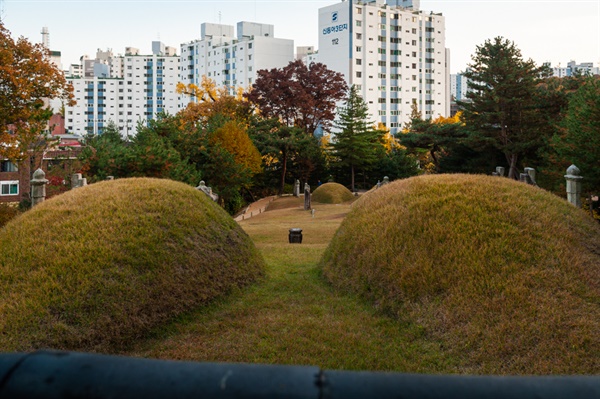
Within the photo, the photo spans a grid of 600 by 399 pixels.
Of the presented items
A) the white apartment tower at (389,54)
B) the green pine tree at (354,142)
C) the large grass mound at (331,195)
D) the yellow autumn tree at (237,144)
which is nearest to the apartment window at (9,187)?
the yellow autumn tree at (237,144)

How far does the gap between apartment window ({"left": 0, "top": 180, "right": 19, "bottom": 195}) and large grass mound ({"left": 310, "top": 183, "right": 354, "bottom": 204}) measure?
27095 mm

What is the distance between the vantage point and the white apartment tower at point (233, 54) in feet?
293

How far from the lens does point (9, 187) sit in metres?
47.3

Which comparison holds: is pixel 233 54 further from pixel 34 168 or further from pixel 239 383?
pixel 239 383

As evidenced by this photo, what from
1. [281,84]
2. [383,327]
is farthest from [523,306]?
[281,84]

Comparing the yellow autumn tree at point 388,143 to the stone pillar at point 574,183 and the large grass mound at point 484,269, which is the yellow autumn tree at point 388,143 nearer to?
the stone pillar at point 574,183

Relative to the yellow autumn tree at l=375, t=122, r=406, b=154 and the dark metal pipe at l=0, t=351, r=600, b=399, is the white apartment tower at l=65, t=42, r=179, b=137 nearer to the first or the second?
the yellow autumn tree at l=375, t=122, r=406, b=154

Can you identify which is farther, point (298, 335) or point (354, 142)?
point (354, 142)

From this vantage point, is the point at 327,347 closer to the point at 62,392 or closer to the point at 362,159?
the point at 62,392

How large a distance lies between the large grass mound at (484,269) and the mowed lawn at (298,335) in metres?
0.27

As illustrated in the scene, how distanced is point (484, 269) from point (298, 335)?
2431 millimetres

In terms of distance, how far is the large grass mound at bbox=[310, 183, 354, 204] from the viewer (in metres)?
36.3

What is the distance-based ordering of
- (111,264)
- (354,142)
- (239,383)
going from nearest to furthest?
(239,383)
(111,264)
(354,142)

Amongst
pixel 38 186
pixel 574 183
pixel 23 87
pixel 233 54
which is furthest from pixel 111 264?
pixel 233 54
